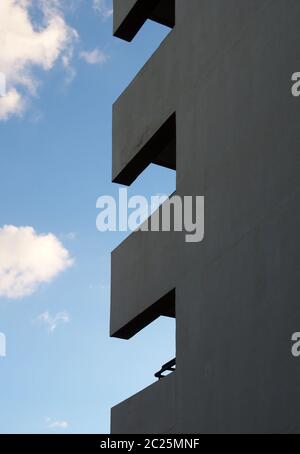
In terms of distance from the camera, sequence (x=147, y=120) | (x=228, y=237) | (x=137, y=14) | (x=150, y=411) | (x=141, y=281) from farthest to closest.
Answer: (x=137, y=14)
(x=147, y=120)
(x=141, y=281)
(x=150, y=411)
(x=228, y=237)

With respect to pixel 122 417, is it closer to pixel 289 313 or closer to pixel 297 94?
pixel 289 313

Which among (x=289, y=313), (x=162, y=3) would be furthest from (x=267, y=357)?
(x=162, y=3)

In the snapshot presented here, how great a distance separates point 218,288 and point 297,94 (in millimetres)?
3634

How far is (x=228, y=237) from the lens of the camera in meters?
15.2

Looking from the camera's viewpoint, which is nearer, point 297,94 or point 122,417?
point 297,94

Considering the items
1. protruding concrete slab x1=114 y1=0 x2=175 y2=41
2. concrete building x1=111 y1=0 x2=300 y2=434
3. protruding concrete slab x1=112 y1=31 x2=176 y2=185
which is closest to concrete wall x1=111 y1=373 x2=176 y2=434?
concrete building x1=111 y1=0 x2=300 y2=434

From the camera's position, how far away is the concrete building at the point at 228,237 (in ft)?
44.5

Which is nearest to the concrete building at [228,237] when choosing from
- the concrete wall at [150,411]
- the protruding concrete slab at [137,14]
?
the concrete wall at [150,411]

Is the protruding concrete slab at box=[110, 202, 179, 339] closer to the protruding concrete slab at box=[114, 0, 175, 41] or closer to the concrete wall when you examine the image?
the concrete wall

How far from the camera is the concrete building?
13.6 meters

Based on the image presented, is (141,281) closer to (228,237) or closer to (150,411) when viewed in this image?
(150,411)

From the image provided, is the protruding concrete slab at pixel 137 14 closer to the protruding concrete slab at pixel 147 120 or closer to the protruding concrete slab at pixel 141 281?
the protruding concrete slab at pixel 147 120

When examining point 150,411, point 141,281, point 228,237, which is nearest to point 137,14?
point 141,281

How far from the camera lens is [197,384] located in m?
15.5
